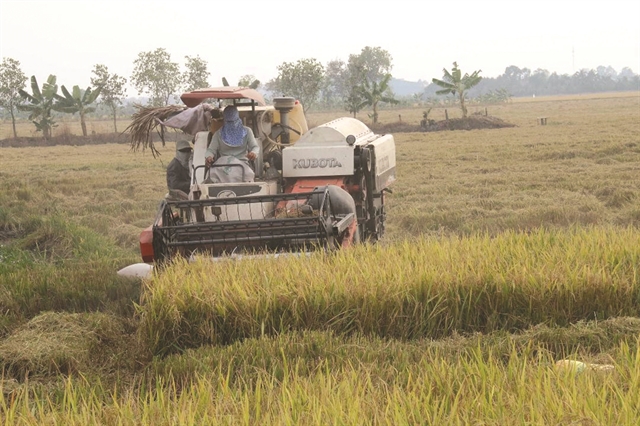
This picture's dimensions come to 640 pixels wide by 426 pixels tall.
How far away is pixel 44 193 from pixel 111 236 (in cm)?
504

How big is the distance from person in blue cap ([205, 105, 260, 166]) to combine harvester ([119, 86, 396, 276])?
0.50 ft

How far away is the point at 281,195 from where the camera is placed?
708 centimetres

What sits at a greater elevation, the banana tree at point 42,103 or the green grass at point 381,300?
the banana tree at point 42,103

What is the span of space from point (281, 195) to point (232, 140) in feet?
4.07

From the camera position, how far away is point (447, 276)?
19.0 ft

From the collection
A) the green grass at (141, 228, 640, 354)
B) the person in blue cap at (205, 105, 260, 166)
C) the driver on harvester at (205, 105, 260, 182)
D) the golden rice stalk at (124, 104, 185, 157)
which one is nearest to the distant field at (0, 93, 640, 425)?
the green grass at (141, 228, 640, 354)

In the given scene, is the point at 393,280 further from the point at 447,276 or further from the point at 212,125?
the point at 212,125

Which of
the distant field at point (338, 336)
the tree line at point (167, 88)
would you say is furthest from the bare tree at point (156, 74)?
the distant field at point (338, 336)

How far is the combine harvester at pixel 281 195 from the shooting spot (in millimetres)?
7008

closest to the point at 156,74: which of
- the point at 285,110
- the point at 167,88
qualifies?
the point at 167,88

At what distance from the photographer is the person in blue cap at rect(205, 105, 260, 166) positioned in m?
8.09

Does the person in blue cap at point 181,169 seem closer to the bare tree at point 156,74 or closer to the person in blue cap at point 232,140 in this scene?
the person in blue cap at point 232,140

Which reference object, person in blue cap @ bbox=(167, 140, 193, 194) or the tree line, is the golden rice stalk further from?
the tree line

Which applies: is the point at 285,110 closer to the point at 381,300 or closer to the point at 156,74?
the point at 381,300
